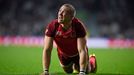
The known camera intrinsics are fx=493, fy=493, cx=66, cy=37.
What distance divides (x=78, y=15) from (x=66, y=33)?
2341 cm

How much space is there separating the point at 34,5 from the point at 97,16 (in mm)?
4360

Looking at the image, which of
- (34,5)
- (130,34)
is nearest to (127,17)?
(130,34)

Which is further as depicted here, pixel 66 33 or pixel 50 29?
pixel 66 33

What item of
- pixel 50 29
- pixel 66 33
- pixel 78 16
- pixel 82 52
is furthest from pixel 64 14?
pixel 78 16

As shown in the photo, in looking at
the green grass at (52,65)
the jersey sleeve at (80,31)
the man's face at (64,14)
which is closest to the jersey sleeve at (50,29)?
the man's face at (64,14)

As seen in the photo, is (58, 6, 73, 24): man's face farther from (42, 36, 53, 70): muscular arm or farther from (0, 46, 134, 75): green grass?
(0, 46, 134, 75): green grass

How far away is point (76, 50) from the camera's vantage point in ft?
31.1

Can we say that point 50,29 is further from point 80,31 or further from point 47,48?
point 80,31

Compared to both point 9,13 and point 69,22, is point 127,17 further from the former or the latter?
point 69,22

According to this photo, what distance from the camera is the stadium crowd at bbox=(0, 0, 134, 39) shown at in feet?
106

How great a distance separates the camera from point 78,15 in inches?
1271

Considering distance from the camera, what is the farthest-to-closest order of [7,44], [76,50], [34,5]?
[34,5] < [7,44] < [76,50]

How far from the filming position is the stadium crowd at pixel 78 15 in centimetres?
3241

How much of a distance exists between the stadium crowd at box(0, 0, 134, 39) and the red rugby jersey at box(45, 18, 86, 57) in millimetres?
22819
